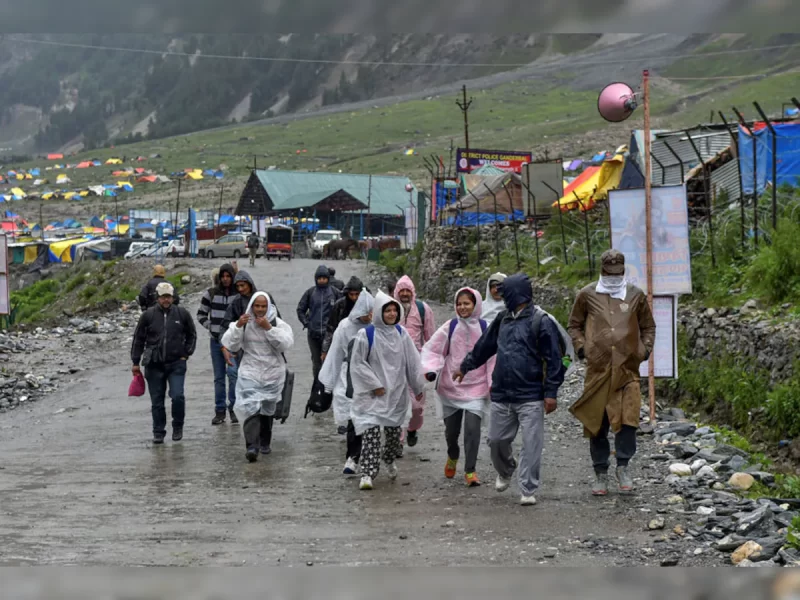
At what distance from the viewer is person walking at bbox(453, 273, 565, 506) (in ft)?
26.6

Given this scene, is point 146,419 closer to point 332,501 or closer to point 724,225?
point 332,501

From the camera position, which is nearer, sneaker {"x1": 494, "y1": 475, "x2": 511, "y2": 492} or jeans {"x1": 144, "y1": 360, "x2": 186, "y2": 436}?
sneaker {"x1": 494, "y1": 475, "x2": 511, "y2": 492}

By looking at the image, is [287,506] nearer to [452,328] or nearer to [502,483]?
[502,483]

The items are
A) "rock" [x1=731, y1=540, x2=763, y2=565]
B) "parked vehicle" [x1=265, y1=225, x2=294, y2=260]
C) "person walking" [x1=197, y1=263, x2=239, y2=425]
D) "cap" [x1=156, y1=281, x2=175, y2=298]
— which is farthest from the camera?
"parked vehicle" [x1=265, y1=225, x2=294, y2=260]

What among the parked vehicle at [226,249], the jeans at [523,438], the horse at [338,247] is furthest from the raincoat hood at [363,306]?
the horse at [338,247]

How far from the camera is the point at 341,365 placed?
31.6ft

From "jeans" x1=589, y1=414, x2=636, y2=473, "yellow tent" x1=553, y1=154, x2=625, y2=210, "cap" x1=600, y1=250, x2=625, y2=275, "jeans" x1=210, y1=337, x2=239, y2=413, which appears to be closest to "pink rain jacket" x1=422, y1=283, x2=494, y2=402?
"jeans" x1=589, y1=414, x2=636, y2=473

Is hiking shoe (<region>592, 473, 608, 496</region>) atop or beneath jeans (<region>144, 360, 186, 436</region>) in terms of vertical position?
beneath

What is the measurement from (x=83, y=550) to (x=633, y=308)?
417cm

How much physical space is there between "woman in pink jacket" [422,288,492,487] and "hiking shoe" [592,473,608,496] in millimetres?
1090

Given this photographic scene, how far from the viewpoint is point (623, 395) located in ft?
26.8

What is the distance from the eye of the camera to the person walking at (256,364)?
33.9 feet

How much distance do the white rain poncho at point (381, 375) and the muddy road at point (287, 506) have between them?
56 cm

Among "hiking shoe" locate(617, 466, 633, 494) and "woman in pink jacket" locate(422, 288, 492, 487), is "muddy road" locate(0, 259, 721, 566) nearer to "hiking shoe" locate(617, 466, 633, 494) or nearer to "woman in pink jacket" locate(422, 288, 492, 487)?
"hiking shoe" locate(617, 466, 633, 494)
